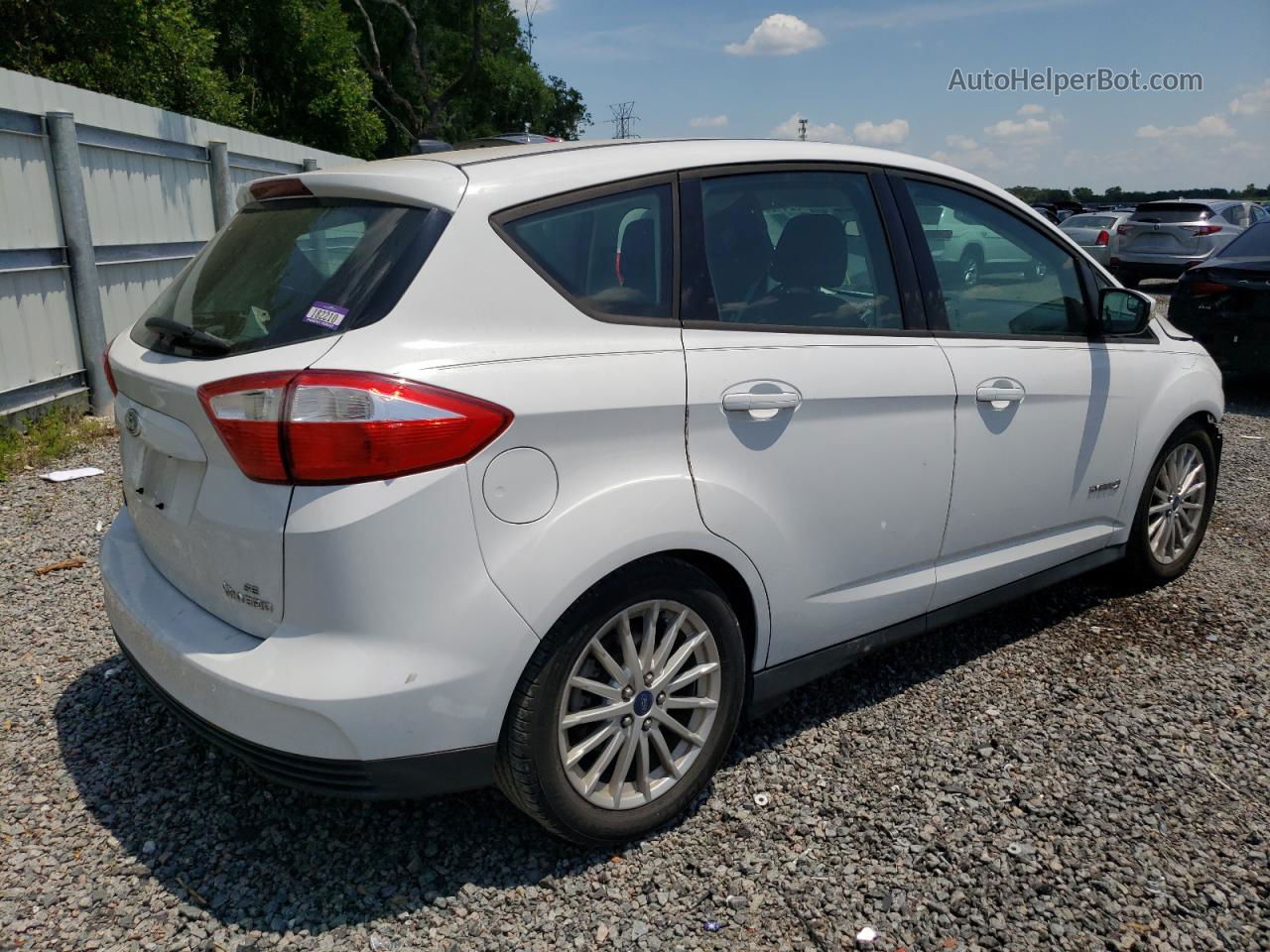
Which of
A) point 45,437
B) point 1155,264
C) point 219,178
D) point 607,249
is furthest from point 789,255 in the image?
point 1155,264

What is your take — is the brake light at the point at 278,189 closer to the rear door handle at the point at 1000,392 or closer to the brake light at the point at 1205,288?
the rear door handle at the point at 1000,392

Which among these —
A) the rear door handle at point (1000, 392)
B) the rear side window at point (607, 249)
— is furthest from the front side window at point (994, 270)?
the rear side window at point (607, 249)

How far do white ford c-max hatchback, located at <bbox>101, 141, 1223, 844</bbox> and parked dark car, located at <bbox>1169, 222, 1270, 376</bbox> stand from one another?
6.23m

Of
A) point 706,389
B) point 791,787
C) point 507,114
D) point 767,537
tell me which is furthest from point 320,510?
point 507,114

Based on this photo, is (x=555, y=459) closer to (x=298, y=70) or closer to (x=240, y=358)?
(x=240, y=358)

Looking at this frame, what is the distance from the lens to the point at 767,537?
9.24 ft

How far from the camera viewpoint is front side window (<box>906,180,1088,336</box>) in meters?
3.45

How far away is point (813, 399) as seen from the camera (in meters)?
2.88

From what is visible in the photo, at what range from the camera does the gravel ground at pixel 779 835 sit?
2473 mm

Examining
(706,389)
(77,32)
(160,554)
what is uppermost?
(77,32)

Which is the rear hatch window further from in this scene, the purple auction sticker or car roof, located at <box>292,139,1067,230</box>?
the purple auction sticker

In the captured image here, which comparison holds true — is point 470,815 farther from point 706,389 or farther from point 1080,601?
point 1080,601

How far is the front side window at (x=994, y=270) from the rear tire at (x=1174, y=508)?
0.90 m

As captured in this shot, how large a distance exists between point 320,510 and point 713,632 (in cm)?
111
